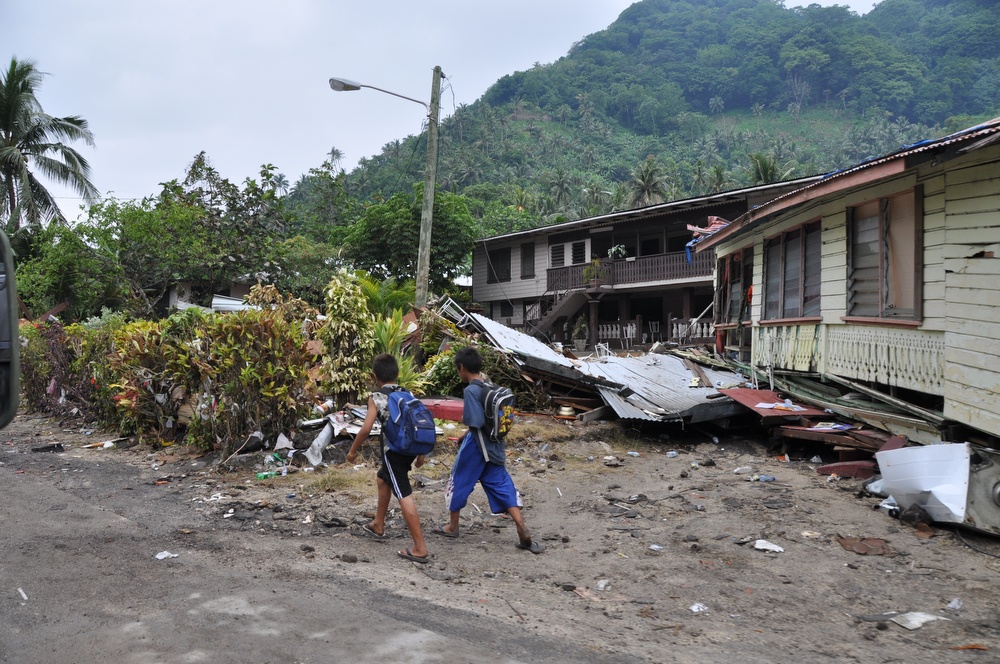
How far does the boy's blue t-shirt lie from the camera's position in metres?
4.96

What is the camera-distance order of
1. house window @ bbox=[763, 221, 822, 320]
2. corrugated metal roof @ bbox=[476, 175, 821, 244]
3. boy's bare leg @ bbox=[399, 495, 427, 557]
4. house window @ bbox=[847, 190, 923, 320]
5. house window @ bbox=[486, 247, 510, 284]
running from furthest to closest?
house window @ bbox=[486, 247, 510, 284] < corrugated metal roof @ bbox=[476, 175, 821, 244] < house window @ bbox=[763, 221, 822, 320] < house window @ bbox=[847, 190, 923, 320] < boy's bare leg @ bbox=[399, 495, 427, 557]

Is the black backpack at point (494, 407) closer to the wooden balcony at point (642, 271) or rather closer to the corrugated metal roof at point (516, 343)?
the corrugated metal roof at point (516, 343)

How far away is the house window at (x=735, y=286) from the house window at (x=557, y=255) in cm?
1442

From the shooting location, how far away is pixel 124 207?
19.9 m

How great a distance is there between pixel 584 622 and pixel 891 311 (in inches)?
201

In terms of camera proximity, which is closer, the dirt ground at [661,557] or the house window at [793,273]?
the dirt ground at [661,557]

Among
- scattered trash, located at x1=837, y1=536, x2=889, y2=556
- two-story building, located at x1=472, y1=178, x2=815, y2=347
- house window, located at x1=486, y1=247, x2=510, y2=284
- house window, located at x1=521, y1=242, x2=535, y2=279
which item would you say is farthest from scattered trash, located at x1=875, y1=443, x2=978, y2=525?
house window, located at x1=486, y1=247, x2=510, y2=284

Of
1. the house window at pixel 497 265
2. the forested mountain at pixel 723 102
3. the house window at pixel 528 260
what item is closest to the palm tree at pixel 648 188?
the forested mountain at pixel 723 102

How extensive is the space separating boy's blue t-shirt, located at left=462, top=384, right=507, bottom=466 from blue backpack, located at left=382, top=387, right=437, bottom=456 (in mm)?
292

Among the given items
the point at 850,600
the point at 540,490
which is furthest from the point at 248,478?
the point at 850,600

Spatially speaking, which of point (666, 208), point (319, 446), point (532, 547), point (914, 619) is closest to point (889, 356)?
point (914, 619)

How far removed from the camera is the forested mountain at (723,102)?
247ft

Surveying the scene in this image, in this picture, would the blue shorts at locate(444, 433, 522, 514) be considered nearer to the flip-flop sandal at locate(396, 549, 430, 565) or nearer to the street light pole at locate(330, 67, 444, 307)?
the flip-flop sandal at locate(396, 549, 430, 565)

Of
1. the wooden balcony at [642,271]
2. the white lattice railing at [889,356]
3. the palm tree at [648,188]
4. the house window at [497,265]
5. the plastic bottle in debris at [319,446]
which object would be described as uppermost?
the palm tree at [648,188]
